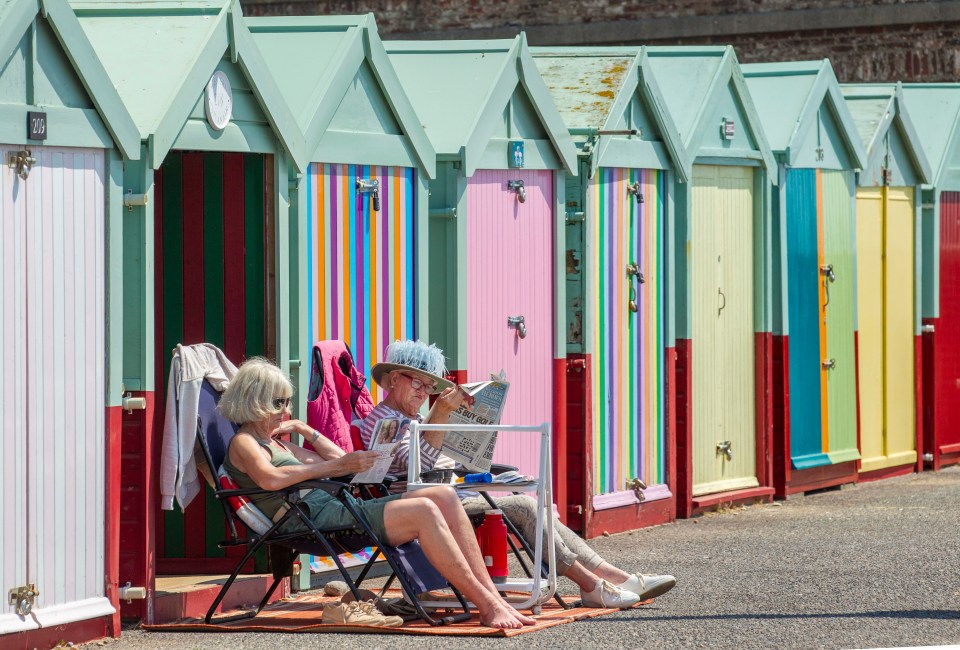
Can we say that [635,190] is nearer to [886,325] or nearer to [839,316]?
[839,316]

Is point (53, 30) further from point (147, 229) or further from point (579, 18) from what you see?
point (579, 18)

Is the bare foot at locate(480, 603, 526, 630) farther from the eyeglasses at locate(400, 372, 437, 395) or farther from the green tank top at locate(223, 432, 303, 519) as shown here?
the eyeglasses at locate(400, 372, 437, 395)

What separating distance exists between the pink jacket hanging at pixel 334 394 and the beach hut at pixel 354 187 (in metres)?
0.17

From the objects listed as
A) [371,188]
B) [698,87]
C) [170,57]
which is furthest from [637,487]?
[170,57]

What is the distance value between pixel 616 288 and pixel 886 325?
4045 millimetres

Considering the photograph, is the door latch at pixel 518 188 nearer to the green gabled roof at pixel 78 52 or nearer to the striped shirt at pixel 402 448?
the striped shirt at pixel 402 448

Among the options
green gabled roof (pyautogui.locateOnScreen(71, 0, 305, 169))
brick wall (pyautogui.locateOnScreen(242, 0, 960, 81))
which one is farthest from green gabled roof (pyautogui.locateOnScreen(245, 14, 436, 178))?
brick wall (pyautogui.locateOnScreen(242, 0, 960, 81))

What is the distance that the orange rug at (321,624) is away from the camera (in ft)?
23.5

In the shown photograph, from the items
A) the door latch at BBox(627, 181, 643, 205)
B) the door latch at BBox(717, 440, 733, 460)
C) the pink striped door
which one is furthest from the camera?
the door latch at BBox(717, 440, 733, 460)

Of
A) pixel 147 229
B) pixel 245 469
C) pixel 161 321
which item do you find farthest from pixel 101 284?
pixel 161 321

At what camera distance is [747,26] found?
21.8 metres

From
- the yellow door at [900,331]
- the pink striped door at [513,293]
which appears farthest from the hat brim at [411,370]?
the yellow door at [900,331]

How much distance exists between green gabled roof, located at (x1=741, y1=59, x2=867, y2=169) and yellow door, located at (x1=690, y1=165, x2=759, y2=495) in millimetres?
575

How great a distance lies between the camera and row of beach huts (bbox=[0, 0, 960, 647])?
701 cm
